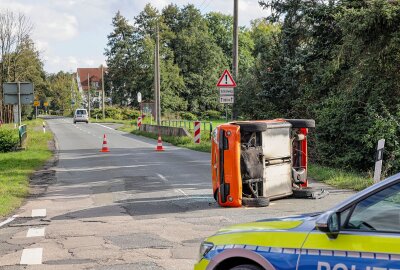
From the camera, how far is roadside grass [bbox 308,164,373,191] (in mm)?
12132

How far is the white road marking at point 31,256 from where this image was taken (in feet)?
21.4

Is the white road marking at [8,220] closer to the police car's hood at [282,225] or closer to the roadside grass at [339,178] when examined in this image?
the police car's hood at [282,225]

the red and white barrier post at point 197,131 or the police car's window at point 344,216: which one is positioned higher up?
the police car's window at point 344,216

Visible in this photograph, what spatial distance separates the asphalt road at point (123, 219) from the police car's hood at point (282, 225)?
2.11 m

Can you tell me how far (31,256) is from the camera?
6770 millimetres

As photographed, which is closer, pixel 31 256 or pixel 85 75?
pixel 31 256

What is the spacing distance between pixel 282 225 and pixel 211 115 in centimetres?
8025

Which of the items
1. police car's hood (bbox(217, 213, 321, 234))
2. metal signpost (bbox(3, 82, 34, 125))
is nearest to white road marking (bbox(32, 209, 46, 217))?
police car's hood (bbox(217, 213, 321, 234))

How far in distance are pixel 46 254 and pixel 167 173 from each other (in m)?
8.85

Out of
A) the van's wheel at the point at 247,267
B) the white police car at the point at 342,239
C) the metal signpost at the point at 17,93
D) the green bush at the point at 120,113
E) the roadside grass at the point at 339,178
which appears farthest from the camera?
the green bush at the point at 120,113

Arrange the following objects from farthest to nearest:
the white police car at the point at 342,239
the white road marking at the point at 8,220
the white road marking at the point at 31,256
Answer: the white road marking at the point at 8,220 < the white road marking at the point at 31,256 < the white police car at the point at 342,239

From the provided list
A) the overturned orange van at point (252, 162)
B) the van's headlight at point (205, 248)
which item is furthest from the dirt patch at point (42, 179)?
the van's headlight at point (205, 248)

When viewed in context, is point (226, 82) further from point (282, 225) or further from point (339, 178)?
point (282, 225)

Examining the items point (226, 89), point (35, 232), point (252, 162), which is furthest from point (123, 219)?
point (226, 89)
